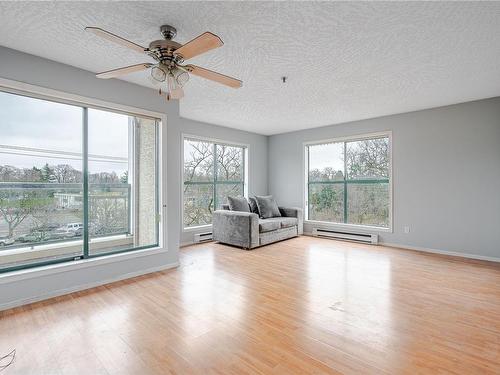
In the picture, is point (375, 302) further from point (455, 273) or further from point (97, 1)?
point (97, 1)

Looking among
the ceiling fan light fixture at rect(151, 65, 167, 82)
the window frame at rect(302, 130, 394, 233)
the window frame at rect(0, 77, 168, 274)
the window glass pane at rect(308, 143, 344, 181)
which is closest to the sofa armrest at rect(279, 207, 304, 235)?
the window frame at rect(302, 130, 394, 233)

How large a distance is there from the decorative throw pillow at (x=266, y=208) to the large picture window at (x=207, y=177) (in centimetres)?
80

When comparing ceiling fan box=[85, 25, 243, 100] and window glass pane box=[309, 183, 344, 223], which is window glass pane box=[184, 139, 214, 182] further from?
ceiling fan box=[85, 25, 243, 100]

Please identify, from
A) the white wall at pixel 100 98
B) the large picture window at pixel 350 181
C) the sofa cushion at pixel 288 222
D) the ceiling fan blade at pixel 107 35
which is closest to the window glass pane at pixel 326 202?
the large picture window at pixel 350 181

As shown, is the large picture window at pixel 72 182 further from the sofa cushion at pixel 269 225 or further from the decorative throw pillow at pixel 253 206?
the decorative throw pillow at pixel 253 206

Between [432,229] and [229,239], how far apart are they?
11.8ft

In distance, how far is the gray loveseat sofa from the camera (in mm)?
4816

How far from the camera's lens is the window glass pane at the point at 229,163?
602 centimetres

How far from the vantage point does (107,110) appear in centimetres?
327

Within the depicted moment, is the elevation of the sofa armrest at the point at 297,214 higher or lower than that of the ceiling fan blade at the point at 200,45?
lower

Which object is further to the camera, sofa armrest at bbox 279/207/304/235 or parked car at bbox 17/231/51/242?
sofa armrest at bbox 279/207/304/235

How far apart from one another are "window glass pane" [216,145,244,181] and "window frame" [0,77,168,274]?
7.58 ft

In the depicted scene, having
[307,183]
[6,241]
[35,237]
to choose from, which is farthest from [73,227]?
[307,183]

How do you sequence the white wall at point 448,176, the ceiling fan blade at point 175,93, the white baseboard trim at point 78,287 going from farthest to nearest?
1. the white wall at point 448,176
2. the white baseboard trim at point 78,287
3. the ceiling fan blade at point 175,93
